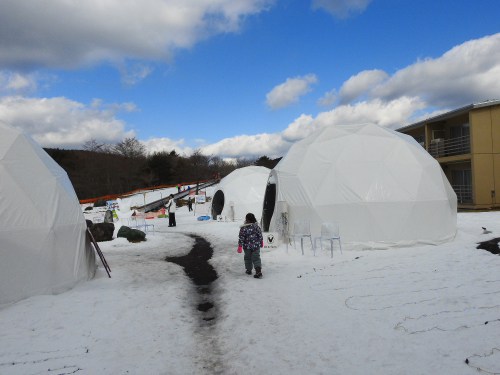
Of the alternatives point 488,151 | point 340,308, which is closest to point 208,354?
point 340,308

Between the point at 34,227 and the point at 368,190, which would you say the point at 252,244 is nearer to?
the point at 34,227

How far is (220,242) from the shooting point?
45.7 feet

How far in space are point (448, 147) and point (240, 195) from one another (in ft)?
46.2

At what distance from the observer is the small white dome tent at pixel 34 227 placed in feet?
20.6

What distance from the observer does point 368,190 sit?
1107 centimetres

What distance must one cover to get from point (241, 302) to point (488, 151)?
20.3 m

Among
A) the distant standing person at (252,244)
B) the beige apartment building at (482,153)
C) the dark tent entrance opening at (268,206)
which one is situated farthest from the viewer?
the beige apartment building at (482,153)

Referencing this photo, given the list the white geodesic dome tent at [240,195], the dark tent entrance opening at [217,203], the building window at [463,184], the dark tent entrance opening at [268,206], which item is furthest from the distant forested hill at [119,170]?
the building window at [463,184]

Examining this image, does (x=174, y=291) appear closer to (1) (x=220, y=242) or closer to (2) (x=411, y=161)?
(1) (x=220, y=242)

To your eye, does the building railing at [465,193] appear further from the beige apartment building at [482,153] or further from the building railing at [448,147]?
the building railing at [448,147]

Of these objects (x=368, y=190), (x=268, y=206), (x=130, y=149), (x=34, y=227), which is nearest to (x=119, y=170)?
(x=130, y=149)

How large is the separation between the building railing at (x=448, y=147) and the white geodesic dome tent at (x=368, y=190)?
12253 millimetres

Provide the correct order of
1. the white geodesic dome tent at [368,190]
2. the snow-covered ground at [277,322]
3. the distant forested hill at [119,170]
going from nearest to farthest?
the snow-covered ground at [277,322]
the white geodesic dome tent at [368,190]
the distant forested hill at [119,170]

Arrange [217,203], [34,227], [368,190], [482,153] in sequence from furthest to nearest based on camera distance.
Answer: [217,203] < [482,153] < [368,190] < [34,227]
